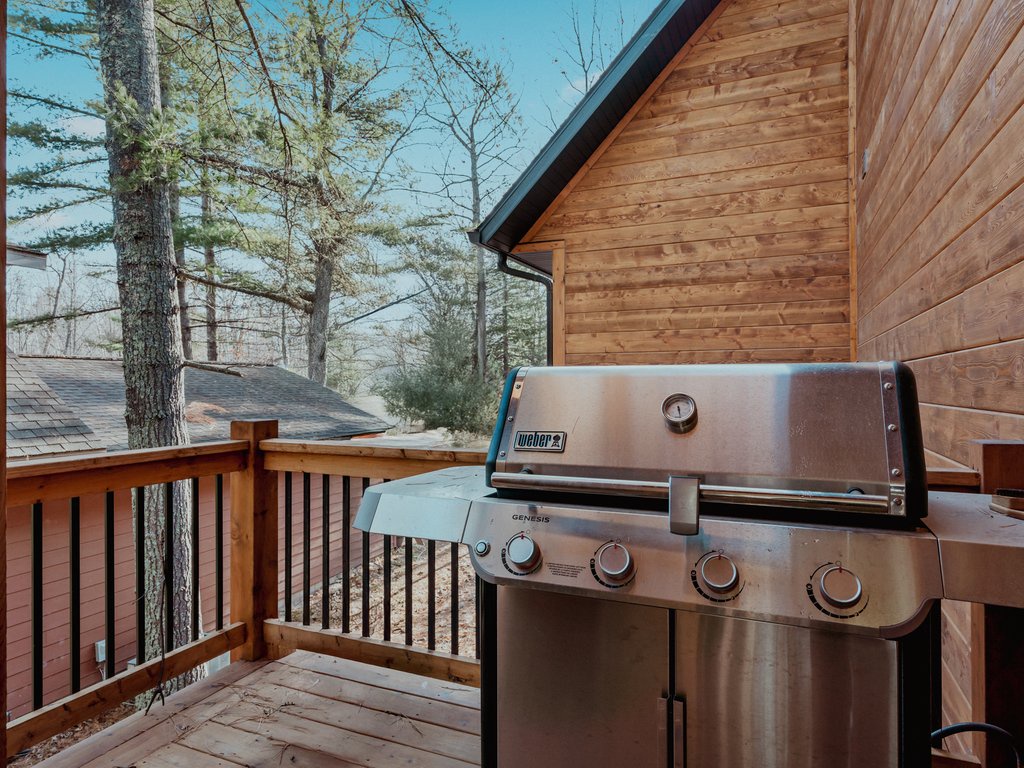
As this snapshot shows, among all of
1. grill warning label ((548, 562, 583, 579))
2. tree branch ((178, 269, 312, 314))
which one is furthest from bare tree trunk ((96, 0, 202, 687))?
grill warning label ((548, 562, 583, 579))

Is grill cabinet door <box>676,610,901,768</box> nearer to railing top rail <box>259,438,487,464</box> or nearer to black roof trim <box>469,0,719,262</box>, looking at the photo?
railing top rail <box>259,438,487,464</box>

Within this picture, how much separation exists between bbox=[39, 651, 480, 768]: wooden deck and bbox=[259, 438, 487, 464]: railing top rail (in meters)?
0.98

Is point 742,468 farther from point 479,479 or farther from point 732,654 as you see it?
point 479,479

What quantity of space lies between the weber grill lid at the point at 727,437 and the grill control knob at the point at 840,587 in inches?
4.2

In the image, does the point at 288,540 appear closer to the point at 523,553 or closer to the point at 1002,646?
the point at 523,553

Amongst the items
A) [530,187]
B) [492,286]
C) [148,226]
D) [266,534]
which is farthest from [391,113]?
[266,534]

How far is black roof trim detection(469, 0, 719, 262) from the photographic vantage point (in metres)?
3.79

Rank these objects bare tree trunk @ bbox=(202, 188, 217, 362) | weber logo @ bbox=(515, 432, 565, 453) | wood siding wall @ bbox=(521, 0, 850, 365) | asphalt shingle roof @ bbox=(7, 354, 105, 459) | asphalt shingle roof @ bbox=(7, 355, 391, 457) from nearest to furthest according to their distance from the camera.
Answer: weber logo @ bbox=(515, 432, 565, 453), wood siding wall @ bbox=(521, 0, 850, 365), asphalt shingle roof @ bbox=(7, 354, 105, 459), asphalt shingle roof @ bbox=(7, 355, 391, 457), bare tree trunk @ bbox=(202, 188, 217, 362)

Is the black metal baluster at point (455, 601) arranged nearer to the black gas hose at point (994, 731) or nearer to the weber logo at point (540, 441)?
the weber logo at point (540, 441)

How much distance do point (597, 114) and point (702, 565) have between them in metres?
3.86

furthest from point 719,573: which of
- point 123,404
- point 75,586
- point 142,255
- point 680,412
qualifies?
point 123,404

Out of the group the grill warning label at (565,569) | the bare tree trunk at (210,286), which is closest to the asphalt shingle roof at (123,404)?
the bare tree trunk at (210,286)

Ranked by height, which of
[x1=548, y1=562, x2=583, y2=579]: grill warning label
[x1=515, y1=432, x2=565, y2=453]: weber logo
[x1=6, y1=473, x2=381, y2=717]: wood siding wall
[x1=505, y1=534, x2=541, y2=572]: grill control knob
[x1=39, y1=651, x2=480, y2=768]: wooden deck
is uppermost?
[x1=515, y1=432, x2=565, y2=453]: weber logo

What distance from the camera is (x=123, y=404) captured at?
7.37 metres
